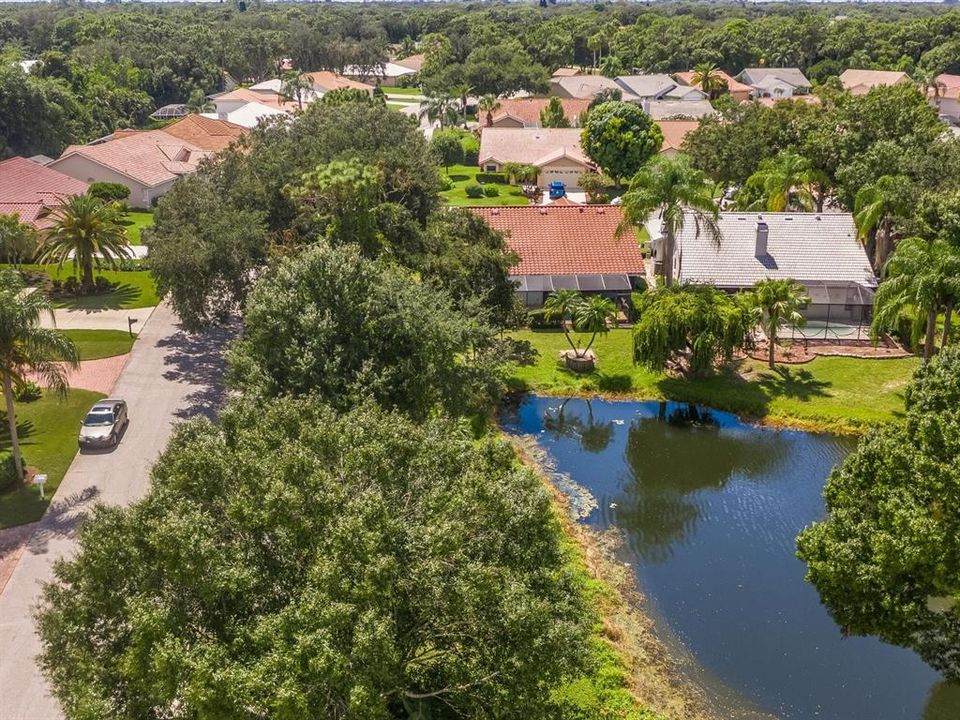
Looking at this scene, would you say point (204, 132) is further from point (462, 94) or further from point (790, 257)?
point (790, 257)

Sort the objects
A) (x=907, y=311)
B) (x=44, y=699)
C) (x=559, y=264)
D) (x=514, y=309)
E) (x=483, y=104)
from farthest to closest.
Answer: (x=483, y=104) < (x=559, y=264) < (x=907, y=311) < (x=514, y=309) < (x=44, y=699)

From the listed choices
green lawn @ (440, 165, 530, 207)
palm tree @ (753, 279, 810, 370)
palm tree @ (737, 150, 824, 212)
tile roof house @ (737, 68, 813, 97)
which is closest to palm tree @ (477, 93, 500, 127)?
green lawn @ (440, 165, 530, 207)

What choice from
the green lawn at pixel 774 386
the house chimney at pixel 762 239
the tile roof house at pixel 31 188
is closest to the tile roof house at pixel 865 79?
the house chimney at pixel 762 239

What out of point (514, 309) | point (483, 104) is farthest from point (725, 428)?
point (483, 104)

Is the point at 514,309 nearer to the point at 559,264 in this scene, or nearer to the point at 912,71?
the point at 559,264

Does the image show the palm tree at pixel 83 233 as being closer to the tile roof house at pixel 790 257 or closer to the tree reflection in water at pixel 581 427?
the tree reflection in water at pixel 581 427

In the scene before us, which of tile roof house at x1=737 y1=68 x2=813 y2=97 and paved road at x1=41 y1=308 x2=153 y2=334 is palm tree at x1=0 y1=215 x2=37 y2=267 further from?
tile roof house at x1=737 y1=68 x2=813 y2=97

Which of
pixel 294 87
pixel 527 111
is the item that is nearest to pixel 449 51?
pixel 294 87
